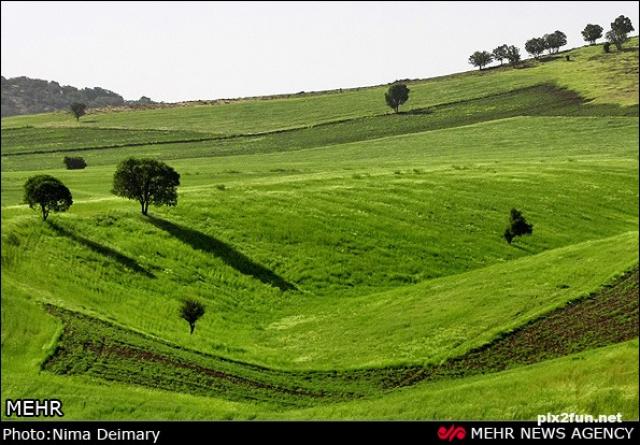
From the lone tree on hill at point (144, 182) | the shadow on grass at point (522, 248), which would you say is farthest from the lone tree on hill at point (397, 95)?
the lone tree on hill at point (144, 182)

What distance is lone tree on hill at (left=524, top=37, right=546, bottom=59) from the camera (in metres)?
178

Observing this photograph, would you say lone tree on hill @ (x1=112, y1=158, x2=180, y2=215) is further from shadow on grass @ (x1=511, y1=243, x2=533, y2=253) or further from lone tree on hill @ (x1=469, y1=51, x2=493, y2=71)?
lone tree on hill @ (x1=469, y1=51, x2=493, y2=71)

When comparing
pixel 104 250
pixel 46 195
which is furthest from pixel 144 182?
pixel 104 250

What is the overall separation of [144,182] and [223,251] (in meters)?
11.0

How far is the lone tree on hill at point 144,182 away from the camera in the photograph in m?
72.2

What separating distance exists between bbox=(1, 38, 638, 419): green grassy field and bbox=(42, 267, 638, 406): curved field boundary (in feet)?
0.54

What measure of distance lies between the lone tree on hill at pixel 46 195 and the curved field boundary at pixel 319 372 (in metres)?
21.0

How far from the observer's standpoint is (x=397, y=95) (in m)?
178

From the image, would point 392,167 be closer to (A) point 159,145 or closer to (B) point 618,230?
(B) point 618,230
